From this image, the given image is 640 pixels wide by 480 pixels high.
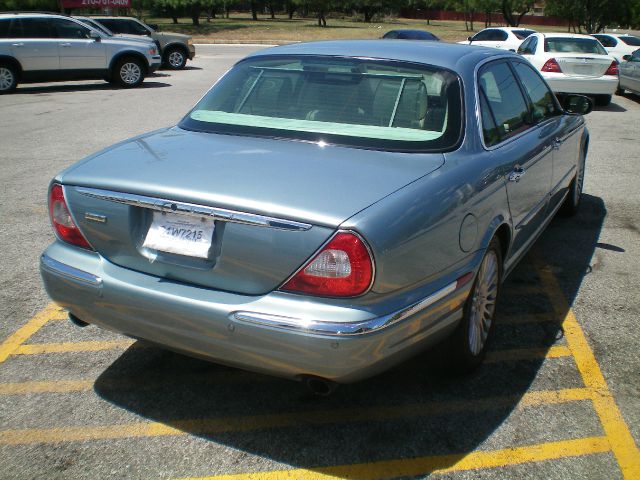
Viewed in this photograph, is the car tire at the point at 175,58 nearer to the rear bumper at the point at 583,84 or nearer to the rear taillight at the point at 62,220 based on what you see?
the rear bumper at the point at 583,84

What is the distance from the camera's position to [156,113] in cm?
1251

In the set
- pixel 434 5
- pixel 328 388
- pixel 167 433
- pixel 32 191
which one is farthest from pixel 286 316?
pixel 434 5

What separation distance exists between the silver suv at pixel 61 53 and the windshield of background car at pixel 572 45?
978 centimetres

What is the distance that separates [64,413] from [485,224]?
2.24 m

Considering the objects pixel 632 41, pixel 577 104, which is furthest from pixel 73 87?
pixel 632 41

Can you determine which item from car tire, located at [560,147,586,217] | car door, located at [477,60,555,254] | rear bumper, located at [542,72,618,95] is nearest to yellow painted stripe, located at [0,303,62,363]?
car door, located at [477,60,555,254]

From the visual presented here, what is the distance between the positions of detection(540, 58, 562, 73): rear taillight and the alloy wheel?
12084 millimetres

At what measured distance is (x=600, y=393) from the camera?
11.3ft

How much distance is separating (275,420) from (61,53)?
49.8ft

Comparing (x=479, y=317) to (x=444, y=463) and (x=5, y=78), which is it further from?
(x=5, y=78)

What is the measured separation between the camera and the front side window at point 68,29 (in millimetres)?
16156

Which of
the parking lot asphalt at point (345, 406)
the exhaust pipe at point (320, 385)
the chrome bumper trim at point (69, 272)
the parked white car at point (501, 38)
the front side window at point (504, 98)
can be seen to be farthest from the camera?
the parked white car at point (501, 38)

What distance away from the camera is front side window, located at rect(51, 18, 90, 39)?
1616cm

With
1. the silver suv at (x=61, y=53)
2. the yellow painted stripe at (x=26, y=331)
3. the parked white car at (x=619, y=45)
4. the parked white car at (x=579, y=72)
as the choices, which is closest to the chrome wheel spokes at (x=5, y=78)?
the silver suv at (x=61, y=53)
